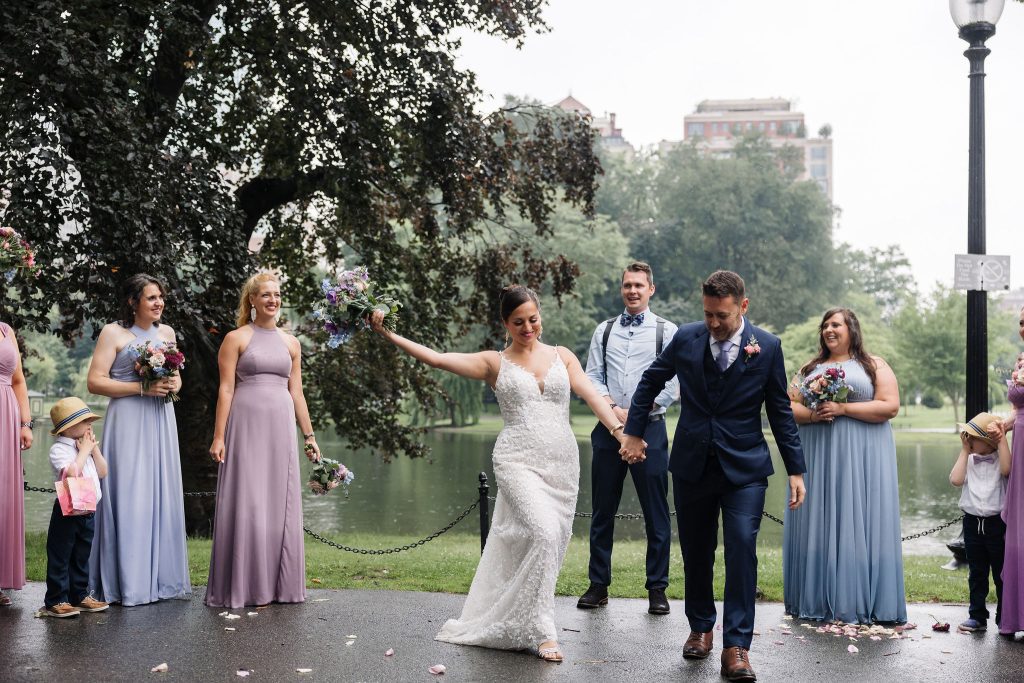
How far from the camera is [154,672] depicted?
6590 mm

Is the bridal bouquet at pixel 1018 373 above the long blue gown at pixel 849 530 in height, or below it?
above

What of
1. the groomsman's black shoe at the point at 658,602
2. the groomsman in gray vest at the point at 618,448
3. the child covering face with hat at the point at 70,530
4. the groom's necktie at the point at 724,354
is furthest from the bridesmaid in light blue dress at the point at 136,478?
the groom's necktie at the point at 724,354

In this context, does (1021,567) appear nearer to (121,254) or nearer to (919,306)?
(121,254)

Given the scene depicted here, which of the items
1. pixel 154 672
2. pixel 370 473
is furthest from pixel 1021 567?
pixel 370 473

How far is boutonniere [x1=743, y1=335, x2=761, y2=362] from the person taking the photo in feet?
21.8

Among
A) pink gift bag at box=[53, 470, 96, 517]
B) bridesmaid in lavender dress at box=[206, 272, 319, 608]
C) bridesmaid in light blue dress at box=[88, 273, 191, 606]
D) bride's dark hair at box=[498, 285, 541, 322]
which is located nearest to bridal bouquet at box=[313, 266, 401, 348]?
bride's dark hair at box=[498, 285, 541, 322]

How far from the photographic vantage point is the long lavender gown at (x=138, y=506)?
28.3 feet

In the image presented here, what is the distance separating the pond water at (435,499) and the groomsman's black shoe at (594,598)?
28.8 ft

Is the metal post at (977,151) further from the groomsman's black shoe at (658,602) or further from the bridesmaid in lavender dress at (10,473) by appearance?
the bridesmaid in lavender dress at (10,473)

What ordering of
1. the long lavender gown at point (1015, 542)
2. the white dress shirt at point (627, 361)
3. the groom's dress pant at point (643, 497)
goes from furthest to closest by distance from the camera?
1. the white dress shirt at point (627, 361)
2. the groom's dress pant at point (643, 497)
3. the long lavender gown at point (1015, 542)

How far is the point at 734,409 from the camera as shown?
673cm

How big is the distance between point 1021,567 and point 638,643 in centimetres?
268

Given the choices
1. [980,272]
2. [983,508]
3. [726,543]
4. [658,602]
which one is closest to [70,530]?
[658,602]

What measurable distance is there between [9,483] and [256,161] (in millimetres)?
9308
